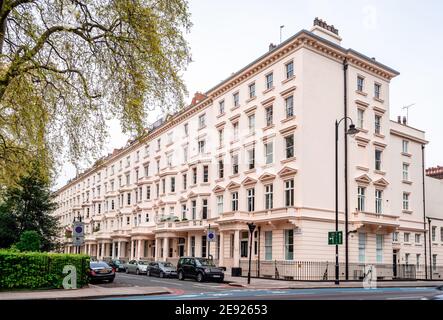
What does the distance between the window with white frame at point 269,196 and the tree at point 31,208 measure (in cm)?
1736

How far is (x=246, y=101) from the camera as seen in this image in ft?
134

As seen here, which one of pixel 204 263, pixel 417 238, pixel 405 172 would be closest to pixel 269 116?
pixel 204 263

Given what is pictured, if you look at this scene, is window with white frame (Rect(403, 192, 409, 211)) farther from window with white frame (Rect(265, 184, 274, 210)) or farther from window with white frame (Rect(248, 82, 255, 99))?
window with white frame (Rect(248, 82, 255, 99))

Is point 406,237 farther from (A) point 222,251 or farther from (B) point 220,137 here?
(B) point 220,137

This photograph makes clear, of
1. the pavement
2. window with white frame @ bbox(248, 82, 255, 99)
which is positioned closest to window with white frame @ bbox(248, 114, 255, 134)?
window with white frame @ bbox(248, 82, 255, 99)

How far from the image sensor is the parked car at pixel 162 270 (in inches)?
1401

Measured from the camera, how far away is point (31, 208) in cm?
3428

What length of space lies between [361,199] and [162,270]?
1749 centimetres

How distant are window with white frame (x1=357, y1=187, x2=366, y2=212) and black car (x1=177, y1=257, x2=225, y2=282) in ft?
44.4

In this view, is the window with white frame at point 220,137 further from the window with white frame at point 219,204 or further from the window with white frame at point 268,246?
the window with white frame at point 268,246

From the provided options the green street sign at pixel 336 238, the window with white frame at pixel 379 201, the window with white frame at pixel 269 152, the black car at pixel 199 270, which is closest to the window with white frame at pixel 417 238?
the window with white frame at pixel 379 201

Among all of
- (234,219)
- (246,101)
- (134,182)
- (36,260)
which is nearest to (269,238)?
(234,219)

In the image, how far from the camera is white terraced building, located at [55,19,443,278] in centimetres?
3416

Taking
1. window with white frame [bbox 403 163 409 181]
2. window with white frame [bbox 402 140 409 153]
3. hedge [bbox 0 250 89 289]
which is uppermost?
window with white frame [bbox 402 140 409 153]
